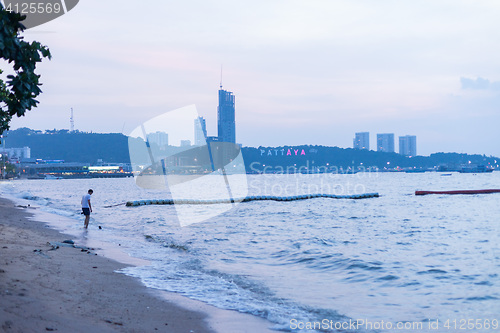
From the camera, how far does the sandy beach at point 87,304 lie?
311 inches

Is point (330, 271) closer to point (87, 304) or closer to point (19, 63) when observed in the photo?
point (87, 304)

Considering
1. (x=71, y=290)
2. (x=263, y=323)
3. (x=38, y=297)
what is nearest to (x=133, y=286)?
(x=71, y=290)

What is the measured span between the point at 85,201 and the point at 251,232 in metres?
11.0

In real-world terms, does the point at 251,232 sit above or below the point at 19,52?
below

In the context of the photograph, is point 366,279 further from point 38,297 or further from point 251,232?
point 251,232

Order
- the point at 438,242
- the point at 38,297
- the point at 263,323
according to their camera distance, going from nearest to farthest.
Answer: the point at 38,297, the point at 263,323, the point at 438,242

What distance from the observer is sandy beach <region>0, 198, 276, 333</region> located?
7.89 metres

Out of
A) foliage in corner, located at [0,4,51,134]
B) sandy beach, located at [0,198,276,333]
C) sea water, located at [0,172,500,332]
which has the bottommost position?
sea water, located at [0,172,500,332]

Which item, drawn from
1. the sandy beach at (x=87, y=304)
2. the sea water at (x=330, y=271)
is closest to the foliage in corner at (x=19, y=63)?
the sandy beach at (x=87, y=304)

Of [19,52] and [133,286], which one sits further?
[133,286]

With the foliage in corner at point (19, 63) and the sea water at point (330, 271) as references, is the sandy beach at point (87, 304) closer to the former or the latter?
the sea water at point (330, 271)

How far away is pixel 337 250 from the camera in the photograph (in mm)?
22172

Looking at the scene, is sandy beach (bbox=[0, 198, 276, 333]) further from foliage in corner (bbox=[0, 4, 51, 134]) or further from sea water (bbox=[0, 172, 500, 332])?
foliage in corner (bbox=[0, 4, 51, 134])

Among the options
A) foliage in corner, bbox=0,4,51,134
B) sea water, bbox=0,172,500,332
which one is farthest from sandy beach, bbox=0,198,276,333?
foliage in corner, bbox=0,4,51,134
